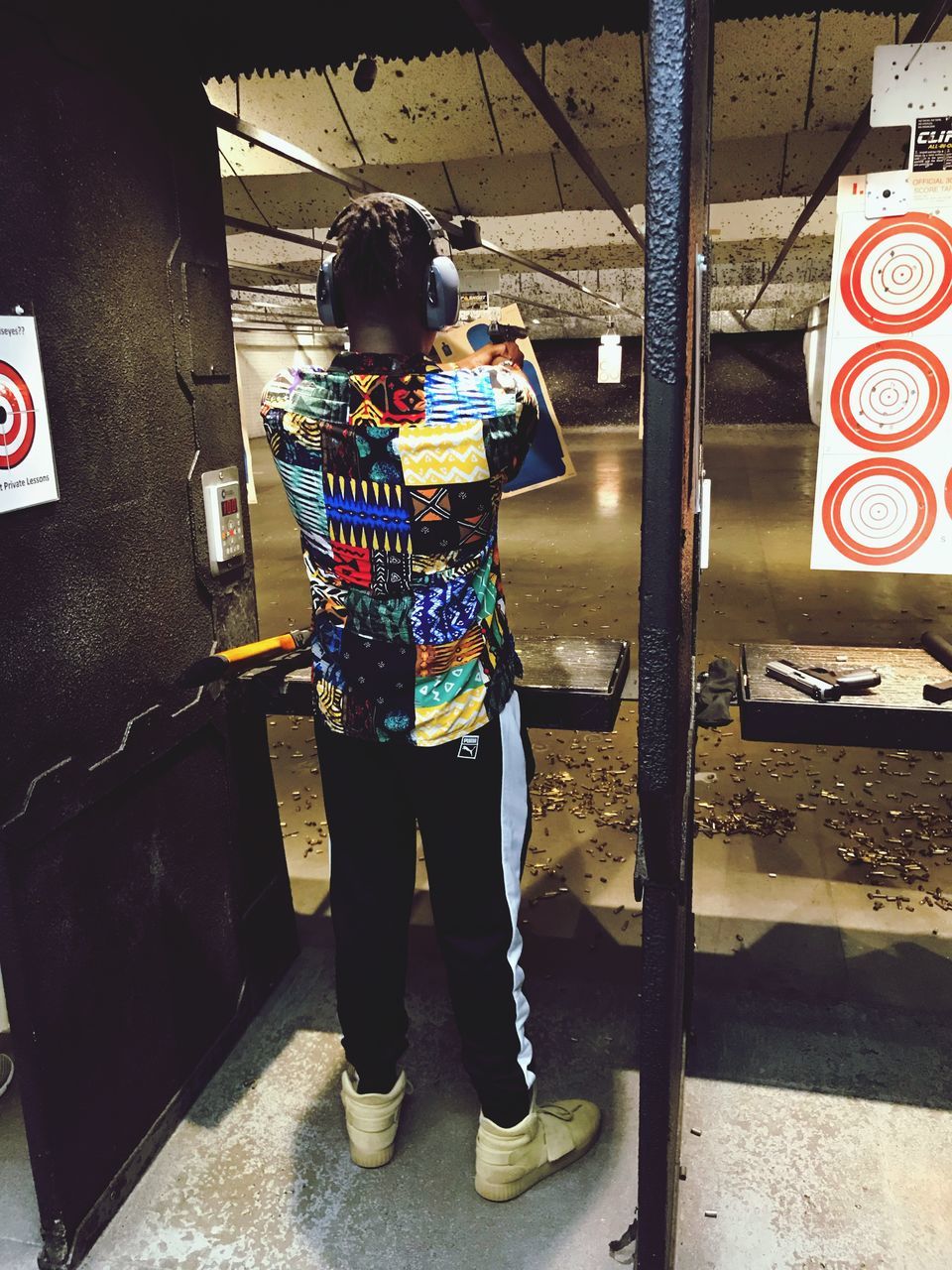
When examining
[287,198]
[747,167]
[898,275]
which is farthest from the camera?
[287,198]

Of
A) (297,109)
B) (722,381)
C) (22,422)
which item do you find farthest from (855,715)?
(722,381)

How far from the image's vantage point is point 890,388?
1900 mm

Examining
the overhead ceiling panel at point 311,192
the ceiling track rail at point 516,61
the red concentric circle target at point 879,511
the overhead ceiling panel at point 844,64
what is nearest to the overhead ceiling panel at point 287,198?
the overhead ceiling panel at point 311,192

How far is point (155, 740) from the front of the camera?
1.67 meters

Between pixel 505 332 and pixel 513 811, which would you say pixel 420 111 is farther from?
pixel 513 811

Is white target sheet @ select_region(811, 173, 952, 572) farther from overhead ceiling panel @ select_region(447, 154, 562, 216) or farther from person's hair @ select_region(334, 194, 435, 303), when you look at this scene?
overhead ceiling panel @ select_region(447, 154, 562, 216)

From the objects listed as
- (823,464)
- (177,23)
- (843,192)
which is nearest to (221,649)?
(177,23)

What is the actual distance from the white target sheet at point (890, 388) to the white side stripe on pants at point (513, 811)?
0.94 m

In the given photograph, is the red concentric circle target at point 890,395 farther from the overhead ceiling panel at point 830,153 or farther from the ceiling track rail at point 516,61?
the overhead ceiling panel at point 830,153

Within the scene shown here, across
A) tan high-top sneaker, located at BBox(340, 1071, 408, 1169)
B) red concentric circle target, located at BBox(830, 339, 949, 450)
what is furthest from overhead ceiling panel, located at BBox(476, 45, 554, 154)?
tan high-top sneaker, located at BBox(340, 1071, 408, 1169)

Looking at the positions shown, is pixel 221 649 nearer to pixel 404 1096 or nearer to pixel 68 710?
pixel 68 710

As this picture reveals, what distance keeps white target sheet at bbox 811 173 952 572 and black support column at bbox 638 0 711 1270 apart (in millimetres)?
869

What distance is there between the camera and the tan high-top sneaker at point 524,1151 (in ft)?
5.21

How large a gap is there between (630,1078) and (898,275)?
5.65ft
